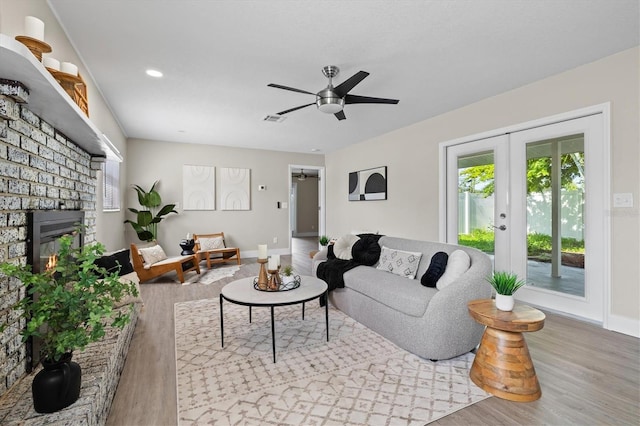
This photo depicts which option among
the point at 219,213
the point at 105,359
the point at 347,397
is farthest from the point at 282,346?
the point at 219,213

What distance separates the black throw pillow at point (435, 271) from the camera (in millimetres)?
2557

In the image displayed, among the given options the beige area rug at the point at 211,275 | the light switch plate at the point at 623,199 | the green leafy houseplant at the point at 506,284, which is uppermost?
the light switch plate at the point at 623,199

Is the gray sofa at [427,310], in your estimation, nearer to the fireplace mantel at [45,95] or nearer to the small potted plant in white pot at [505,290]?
the small potted plant in white pot at [505,290]

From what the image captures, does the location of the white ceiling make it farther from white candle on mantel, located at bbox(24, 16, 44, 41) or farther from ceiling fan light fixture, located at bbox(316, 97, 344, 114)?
white candle on mantel, located at bbox(24, 16, 44, 41)

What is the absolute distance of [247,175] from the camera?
691 cm

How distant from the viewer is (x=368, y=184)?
20.4 ft

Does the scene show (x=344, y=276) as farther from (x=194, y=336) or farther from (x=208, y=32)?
(x=208, y=32)

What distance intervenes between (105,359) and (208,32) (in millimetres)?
2392

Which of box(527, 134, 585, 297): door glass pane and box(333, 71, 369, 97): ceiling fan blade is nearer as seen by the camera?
box(333, 71, 369, 97): ceiling fan blade

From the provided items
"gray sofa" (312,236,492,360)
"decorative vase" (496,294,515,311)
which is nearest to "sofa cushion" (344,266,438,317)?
"gray sofa" (312,236,492,360)

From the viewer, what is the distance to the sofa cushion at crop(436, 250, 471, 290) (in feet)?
7.95

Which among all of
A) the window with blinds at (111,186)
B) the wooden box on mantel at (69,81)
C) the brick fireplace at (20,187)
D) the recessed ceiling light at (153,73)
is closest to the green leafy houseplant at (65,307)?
the brick fireplace at (20,187)

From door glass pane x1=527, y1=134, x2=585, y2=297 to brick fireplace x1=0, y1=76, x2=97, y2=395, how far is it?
4380 mm

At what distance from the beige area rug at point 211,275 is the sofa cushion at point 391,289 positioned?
8.65ft
